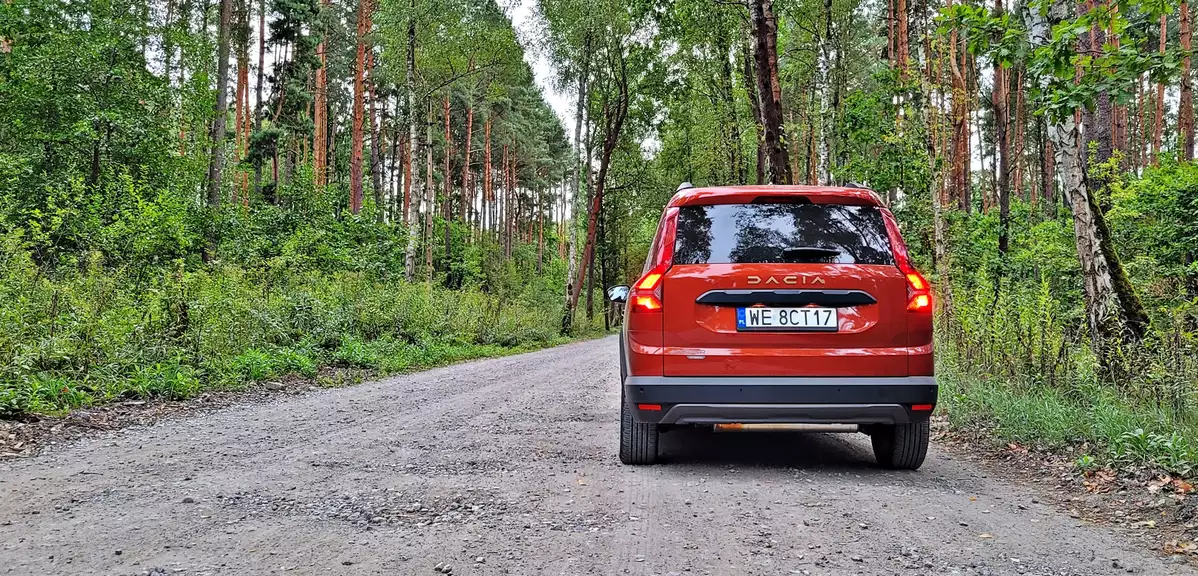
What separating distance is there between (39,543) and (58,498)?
0.95m

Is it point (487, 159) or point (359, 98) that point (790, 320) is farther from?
point (487, 159)

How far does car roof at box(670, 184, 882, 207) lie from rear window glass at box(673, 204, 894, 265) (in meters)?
0.04

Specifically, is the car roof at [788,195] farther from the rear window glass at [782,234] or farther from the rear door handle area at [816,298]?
the rear door handle area at [816,298]

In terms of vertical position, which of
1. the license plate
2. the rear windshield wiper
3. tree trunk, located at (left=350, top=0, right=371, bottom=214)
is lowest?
the license plate

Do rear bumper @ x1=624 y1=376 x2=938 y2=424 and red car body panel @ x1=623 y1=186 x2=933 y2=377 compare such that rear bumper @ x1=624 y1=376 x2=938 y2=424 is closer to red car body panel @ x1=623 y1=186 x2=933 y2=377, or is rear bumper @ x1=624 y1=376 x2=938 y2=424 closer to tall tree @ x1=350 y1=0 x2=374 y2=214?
red car body panel @ x1=623 y1=186 x2=933 y2=377

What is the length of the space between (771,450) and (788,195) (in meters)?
2.07

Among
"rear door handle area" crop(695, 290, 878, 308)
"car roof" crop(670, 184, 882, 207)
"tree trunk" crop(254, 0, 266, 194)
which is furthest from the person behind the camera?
"tree trunk" crop(254, 0, 266, 194)

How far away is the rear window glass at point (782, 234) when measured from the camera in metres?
4.58

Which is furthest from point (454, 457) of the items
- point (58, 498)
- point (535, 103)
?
point (535, 103)

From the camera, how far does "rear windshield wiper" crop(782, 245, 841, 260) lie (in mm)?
4559

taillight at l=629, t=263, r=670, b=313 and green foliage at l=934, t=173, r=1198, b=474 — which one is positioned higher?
taillight at l=629, t=263, r=670, b=313

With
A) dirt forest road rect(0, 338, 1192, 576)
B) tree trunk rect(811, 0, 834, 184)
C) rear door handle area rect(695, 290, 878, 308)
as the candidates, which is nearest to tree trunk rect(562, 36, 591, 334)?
tree trunk rect(811, 0, 834, 184)

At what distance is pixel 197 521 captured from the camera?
11.6 ft

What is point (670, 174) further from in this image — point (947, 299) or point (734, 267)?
point (734, 267)
